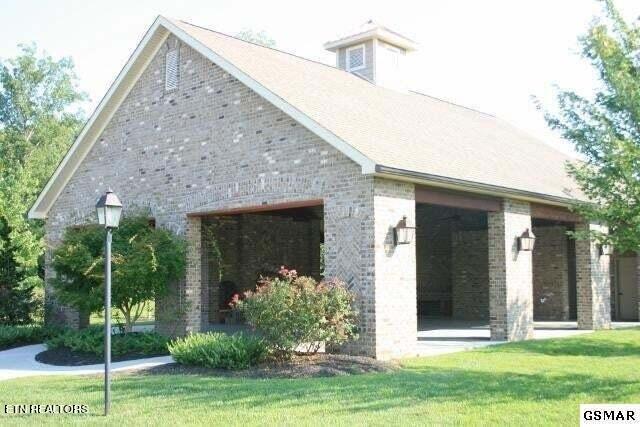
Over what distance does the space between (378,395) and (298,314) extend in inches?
125

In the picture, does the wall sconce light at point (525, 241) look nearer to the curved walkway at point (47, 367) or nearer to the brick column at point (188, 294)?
the brick column at point (188, 294)

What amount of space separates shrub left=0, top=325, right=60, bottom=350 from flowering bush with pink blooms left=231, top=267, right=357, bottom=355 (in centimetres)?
779

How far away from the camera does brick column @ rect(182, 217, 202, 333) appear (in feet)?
54.6

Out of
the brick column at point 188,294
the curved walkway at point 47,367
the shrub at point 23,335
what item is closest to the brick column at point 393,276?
the curved walkway at point 47,367

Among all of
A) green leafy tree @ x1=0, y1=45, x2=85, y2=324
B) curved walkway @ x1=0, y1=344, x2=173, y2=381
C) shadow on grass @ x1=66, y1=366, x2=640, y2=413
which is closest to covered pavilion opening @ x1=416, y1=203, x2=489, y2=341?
curved walkway @ x1=0, y1=344, x2=173, y2=381

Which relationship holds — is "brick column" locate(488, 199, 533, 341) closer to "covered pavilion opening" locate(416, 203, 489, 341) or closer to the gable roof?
the gable roof

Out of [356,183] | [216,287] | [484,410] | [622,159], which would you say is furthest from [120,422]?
[216,287]

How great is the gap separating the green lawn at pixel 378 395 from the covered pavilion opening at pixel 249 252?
377 inches

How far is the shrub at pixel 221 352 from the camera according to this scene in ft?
40.2

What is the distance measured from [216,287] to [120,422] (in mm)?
14317

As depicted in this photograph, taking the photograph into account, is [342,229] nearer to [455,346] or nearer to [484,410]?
[455,346]

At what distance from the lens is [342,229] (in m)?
13.6

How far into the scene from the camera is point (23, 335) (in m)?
18.2

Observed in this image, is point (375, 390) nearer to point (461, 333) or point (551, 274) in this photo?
point (461, 333)
